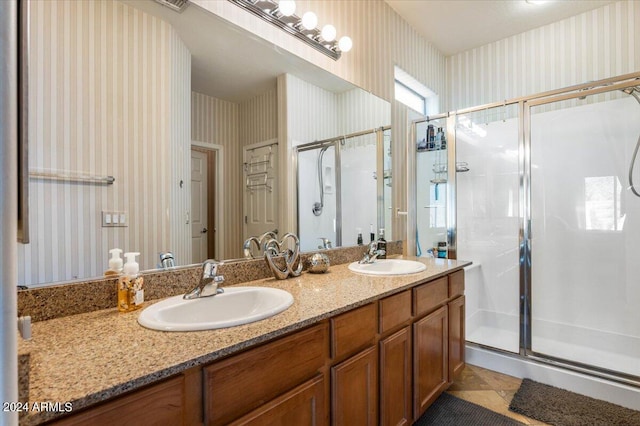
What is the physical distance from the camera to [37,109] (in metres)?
0.90

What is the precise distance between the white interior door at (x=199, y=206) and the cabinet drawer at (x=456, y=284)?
1392mm

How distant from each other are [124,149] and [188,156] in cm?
24

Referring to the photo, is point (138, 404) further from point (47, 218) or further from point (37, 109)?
point (37, 109)

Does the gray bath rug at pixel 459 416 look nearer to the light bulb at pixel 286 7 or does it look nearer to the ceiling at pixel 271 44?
the ceiling at pixel 271 44

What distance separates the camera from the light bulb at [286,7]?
154cm

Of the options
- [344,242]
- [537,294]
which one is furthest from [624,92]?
[344,242]

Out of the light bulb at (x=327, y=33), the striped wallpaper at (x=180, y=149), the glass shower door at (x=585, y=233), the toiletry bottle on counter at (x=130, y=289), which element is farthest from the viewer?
the glass shower door at (x=585, y=233)

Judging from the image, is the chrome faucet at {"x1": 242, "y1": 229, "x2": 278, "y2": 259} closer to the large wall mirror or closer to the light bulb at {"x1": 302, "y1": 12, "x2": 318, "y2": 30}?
the large wall mirror

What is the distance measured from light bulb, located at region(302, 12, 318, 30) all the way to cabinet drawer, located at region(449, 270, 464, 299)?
1612mm

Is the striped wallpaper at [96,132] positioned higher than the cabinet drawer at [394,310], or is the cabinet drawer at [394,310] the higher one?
the striped wallpaper at [96,132]

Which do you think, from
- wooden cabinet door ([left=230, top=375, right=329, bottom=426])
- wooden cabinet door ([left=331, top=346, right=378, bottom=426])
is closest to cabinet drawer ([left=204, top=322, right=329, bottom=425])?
wooden cabinet door ([left=230, top=375, right=329, bottom=426])

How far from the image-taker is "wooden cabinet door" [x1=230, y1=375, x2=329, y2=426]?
2.69ft

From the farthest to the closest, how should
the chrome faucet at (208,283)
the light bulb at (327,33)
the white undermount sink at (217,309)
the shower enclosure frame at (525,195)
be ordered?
the shower enclosure frame at (525,195) < the light bulb at (327,33) < the chrome faucet at (208,283) < the white undermount sink at (217,309)

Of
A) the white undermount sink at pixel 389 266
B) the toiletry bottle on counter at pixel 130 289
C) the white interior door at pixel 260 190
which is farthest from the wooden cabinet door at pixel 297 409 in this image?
the white undermount sink at pixel 389 266
